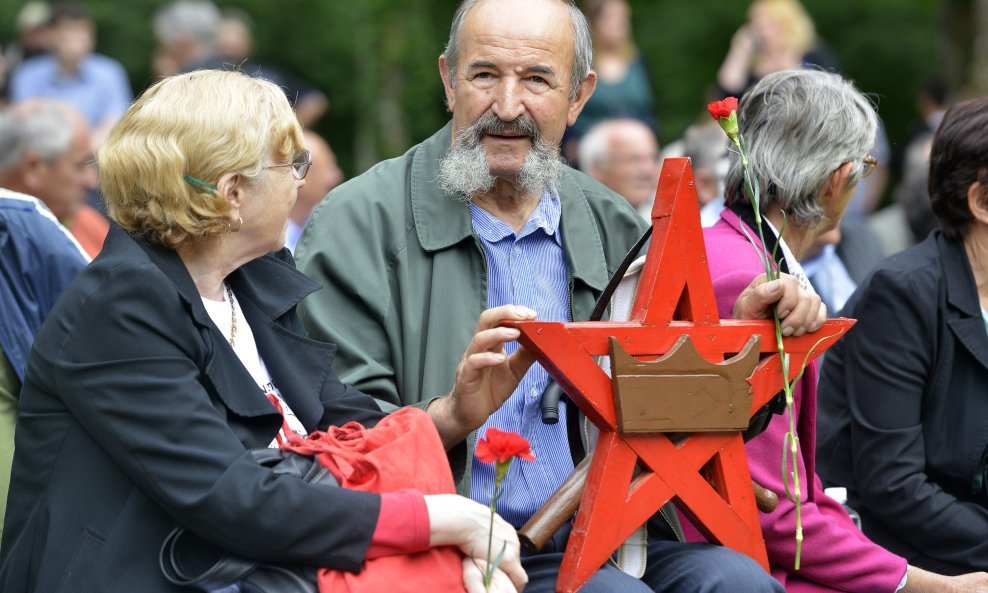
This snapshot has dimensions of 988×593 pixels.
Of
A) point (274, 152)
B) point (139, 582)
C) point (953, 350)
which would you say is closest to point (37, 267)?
point (274, 152)

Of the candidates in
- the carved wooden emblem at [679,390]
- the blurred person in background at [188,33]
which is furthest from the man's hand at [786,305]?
the blurred person in background at [188,33]

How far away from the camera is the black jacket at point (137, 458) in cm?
251

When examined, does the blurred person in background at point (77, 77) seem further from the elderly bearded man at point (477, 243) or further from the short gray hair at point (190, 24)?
the elderly bearded man at point (477, 243)

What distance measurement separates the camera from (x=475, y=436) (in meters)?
3.17

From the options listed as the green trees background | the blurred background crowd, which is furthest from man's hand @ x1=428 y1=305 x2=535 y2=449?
the green trees background

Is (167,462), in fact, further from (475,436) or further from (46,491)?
(475,436)

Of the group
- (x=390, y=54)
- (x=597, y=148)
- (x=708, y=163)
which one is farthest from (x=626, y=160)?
(x=390, y=54)

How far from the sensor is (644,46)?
556 inches

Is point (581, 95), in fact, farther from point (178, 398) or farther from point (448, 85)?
point (178, 398)

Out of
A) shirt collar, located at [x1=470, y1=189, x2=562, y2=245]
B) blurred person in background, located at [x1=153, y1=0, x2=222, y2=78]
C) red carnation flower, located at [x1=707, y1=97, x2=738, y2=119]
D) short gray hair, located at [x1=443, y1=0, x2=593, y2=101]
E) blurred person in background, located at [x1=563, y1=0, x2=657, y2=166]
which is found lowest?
blurred person in background, located at [x1=153, y1=0, x2=222, y2=78]

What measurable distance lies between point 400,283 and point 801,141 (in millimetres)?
1128

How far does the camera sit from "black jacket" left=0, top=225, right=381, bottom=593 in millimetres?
2510

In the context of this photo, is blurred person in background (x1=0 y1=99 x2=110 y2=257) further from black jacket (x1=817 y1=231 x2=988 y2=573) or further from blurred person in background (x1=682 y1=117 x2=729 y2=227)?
black jacket (x1=817 y1=231 x2=988 y2=573)

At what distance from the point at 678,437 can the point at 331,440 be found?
2.42ft
